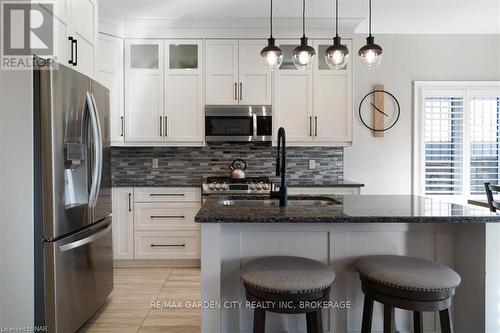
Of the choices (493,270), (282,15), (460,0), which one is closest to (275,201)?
(493,270)

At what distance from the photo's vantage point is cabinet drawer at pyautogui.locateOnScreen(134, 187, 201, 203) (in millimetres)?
3365

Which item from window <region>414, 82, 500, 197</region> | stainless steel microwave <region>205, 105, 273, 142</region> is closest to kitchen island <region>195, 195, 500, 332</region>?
stainless steel microwave <region>205, 105, 273, 142</region>

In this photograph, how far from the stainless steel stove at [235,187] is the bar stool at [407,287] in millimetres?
1705

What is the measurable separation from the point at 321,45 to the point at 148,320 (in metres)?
3.09

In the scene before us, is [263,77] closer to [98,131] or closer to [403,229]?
[98,131]

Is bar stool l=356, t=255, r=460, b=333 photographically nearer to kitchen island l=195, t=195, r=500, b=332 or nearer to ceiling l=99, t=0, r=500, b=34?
kitchen island l=195, t=195, r=500, b=332

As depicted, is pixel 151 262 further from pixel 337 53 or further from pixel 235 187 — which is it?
pixel 337 53

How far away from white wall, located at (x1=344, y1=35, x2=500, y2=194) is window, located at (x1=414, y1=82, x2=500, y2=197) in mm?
119

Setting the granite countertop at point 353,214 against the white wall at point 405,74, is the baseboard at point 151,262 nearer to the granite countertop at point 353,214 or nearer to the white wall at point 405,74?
the granite countertop at point 353,214

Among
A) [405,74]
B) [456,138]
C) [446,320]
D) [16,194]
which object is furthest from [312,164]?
[16,194]

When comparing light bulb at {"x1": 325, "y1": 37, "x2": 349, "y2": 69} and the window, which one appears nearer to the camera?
light bulb at {"x1": 325, "y1": 37, "x2": 349, "y2": 69}

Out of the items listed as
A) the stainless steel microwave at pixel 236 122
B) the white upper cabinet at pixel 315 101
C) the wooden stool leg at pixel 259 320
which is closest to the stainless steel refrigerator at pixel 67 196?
the wooden stool leg at pixel 259 320

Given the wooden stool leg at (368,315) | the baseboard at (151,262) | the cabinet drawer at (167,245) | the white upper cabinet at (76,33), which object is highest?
the white upper cabinet at (76,33)

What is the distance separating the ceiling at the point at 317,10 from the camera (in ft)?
10.1
